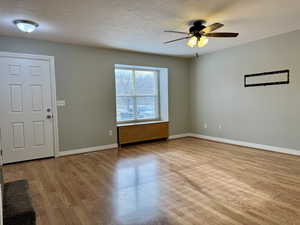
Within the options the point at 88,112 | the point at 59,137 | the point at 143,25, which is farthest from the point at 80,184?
the point at 143,25

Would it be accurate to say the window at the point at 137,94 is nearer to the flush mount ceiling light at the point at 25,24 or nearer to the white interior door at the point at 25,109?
the white interior door at the point at 25,109

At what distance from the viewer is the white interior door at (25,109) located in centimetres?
379

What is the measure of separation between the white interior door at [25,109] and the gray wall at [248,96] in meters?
4.13

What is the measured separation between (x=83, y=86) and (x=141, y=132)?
194 cm

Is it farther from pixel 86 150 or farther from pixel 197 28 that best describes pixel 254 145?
pixel 86 150

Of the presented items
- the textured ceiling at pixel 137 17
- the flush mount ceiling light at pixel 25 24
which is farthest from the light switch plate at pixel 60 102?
the flush mount ceiling light at pixel 25 24

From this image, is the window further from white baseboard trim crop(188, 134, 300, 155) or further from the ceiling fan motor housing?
the ceiling fan motor housing

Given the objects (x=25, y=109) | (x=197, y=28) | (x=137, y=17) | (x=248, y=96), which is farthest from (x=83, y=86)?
(x=248, y=96)

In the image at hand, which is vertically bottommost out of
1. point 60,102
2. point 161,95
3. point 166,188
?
point 166,188

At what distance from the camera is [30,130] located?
13.3 feet

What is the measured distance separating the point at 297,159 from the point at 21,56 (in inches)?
224

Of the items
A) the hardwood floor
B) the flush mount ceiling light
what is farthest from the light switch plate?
the flush mount ceiling light

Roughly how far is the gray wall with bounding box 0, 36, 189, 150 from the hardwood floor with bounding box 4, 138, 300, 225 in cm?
60

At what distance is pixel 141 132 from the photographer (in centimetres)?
543
